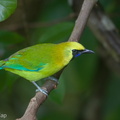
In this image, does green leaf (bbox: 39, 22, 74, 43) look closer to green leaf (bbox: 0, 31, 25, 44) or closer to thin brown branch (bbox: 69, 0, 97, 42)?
green leaf (bbox: 0, 31, 25, 44)

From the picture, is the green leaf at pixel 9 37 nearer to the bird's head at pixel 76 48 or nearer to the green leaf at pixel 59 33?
→ the green leaf at pixel 59 33

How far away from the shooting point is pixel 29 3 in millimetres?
3609

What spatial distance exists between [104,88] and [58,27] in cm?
113

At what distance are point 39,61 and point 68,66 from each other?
1.26m

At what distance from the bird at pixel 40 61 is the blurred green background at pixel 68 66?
45 cm

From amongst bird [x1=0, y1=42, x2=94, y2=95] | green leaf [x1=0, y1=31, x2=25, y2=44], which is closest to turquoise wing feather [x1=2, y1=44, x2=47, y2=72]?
bird [x1=0, y1=42, x2=94, y2=95]

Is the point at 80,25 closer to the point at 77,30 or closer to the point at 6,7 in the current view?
the point at 77,30

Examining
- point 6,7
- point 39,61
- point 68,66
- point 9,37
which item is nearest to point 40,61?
point 39,61

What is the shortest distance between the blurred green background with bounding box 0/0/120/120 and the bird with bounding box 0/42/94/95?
17.6 inches

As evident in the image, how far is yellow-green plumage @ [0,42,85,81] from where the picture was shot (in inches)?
83.2

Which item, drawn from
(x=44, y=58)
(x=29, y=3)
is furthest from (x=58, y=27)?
(x=29, y=3)

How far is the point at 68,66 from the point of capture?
3389 mm

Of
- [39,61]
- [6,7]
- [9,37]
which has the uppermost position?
[6,7]

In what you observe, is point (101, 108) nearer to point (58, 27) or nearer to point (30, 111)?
point (58, 27)
